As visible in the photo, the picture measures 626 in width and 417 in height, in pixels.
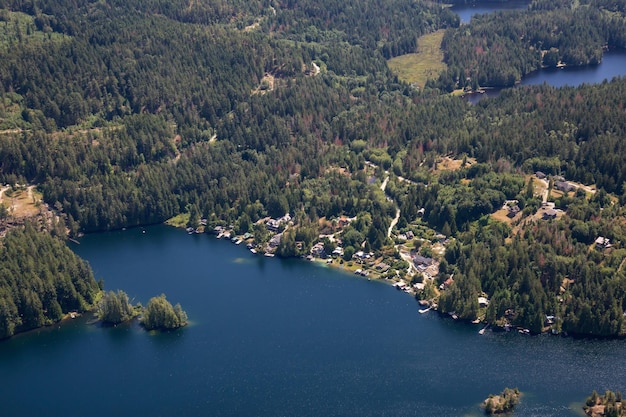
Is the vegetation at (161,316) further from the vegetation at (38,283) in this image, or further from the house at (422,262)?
the house at (422,262)

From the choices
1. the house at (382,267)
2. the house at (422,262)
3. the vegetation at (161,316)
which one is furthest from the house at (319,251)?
the vegetation at (161,316)

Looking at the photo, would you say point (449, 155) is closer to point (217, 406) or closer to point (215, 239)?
point (215, 239)

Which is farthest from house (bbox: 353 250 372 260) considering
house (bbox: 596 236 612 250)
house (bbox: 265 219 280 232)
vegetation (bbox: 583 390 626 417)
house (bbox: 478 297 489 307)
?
vegetation (bbox: 583 390 626 417)

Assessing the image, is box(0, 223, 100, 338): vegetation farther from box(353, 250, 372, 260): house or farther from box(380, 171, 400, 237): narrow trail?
box(380, 171, 400, 237): narrow trail

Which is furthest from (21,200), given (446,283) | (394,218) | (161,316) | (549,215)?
(549,215)

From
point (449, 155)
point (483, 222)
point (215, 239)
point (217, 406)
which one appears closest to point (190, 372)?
point (217, 406)
